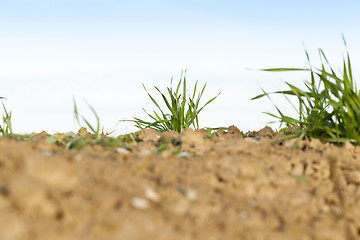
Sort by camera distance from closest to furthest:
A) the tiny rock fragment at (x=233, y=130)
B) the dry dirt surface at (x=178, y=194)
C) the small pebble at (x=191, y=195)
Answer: the dry dirt surface at (x=178, y=194) → the small pebble at (x=191, y=195) → the tiny rock fragment at (x=233, y=130)

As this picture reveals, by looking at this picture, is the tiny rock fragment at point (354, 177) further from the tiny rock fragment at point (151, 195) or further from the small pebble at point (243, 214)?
the tiny rock fragment at point (151, 195)

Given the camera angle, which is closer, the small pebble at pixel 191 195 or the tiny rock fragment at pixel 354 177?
the small pebble at pixel 191 195

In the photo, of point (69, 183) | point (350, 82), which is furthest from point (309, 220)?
point (350, 82)

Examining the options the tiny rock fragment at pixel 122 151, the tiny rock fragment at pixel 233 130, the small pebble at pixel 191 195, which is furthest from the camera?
the tiny rock fragment at pixel 233 130

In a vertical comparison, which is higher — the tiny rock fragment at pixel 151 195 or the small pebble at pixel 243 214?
the tiny rock fragment at pixel 151 195

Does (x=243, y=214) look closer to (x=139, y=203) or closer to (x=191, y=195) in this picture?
(x=191, y=195)

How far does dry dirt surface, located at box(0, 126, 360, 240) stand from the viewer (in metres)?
1.40

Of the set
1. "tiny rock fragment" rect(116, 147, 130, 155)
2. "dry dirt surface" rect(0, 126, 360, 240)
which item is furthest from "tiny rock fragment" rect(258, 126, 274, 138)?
"tiny rock fragment" rect(116, 147, 130, 155)

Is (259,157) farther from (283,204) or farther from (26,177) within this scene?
(26,177)

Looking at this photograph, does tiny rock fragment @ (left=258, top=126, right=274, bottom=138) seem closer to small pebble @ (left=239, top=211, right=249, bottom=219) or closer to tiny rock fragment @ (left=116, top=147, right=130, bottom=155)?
tiny rock fragment @ (left=116, top=147, right=130, bottom=155)

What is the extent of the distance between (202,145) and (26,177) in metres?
1.25

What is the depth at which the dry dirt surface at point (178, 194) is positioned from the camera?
1.40 metres

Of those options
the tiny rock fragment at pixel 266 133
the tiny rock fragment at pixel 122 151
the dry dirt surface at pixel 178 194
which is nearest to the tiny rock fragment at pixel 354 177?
the dry dirt surface at pixel 178 194

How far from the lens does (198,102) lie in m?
4.53
